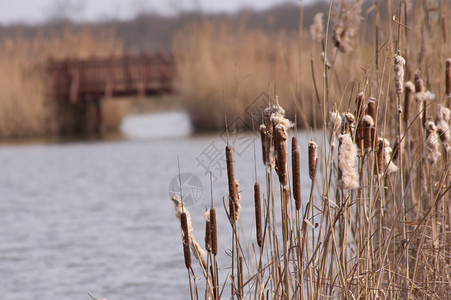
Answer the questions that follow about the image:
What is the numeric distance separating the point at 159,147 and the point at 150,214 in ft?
19.8

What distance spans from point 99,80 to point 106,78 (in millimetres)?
219

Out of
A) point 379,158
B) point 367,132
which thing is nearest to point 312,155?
point 367,132

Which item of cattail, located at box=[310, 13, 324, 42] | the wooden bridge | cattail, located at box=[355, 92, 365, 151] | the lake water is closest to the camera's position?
cattail, located at box=[355, 92, 365, 151]

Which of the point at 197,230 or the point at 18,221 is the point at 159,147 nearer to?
the point at 18,221

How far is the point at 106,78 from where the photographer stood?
54.5 ft

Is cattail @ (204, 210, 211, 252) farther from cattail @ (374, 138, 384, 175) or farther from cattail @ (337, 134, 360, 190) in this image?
cattail @ (374, 138, 384, 175)

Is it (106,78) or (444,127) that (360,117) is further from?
(106,78)

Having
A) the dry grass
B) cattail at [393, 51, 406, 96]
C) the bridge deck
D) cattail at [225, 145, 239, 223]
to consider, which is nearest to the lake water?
cattail at [225, 145, 239, 223]

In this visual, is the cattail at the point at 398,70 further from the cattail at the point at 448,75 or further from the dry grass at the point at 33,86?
the dry grass at the point at 33,86

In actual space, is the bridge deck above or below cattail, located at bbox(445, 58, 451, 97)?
below

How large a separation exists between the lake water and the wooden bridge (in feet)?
14.4

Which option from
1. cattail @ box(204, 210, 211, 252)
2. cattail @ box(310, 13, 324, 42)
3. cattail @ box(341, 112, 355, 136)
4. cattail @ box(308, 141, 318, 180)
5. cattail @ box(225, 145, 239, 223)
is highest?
cattail @ box(310, 13, 324, 42)

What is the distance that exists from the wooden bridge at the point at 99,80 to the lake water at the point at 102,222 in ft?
14.4

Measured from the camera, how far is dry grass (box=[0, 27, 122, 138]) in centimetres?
1505
